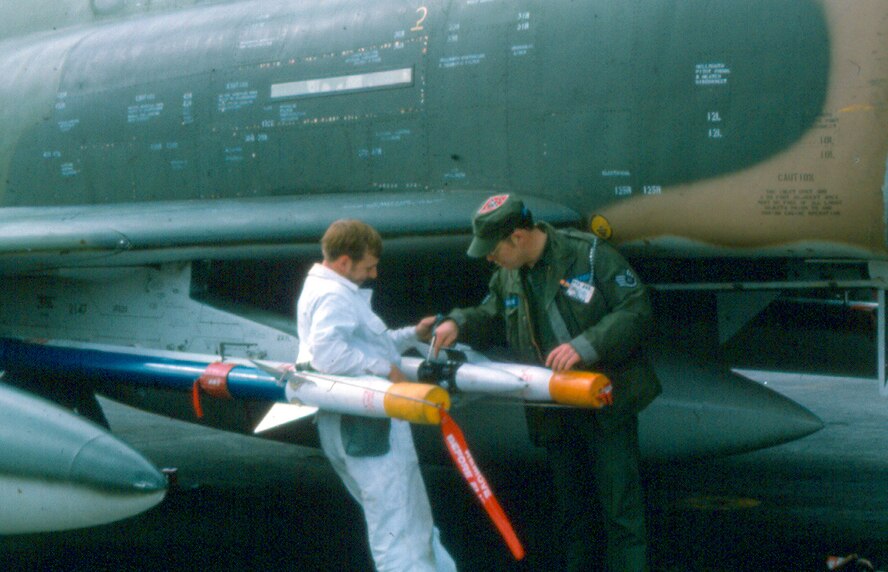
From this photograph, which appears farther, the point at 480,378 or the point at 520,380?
the point at 480,378

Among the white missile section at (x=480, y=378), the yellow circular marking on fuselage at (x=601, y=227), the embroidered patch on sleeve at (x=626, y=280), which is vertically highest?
the yellow circular marking on fuselage at (x=601, y=227)

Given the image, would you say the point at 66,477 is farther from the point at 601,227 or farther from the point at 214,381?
the point at 601,227

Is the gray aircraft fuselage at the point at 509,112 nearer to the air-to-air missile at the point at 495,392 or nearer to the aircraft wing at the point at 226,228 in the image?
the aircraft wing at the point at 226,228

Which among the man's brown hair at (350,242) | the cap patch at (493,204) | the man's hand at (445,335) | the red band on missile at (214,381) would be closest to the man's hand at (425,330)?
the man's hand at (445,335)

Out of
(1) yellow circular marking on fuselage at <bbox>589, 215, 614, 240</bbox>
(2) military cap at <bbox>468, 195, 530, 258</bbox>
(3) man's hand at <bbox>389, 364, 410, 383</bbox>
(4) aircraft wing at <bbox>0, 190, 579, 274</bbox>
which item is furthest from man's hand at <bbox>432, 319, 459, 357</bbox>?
(1) yellow circular marking on fuselage at <bbox>589, 215, 614, 240</bbox>

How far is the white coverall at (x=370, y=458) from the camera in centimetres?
370

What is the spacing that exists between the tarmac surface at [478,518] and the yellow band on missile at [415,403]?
5.58ft

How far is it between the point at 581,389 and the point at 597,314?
1.52 ft

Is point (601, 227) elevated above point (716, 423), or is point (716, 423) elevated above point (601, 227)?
point (601, 227)

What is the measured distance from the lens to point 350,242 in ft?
12.6

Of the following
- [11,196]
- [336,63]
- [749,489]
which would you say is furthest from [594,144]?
[11,196]

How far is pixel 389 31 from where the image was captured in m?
5.48

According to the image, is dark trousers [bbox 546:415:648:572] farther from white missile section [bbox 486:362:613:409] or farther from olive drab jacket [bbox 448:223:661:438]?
white missile section [bbox 486:362:613:409]

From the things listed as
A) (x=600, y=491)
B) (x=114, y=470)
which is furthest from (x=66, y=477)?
(x=600, y=491)
